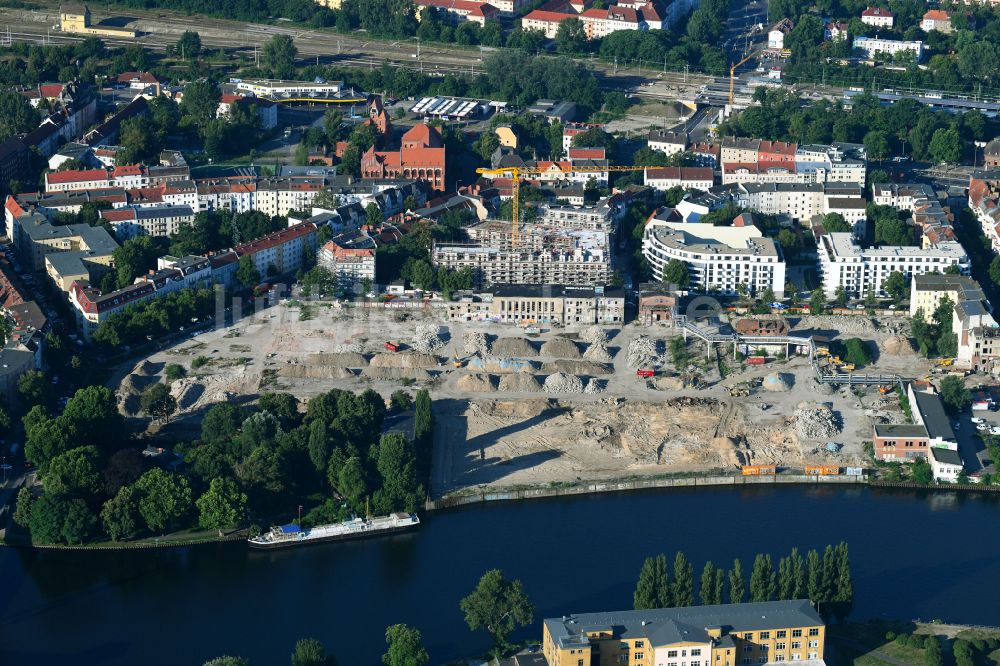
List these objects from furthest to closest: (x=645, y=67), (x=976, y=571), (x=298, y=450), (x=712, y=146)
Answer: (x=645, y=67), (x=712, y=146), (x=298, y=450), (x=976, y=571)

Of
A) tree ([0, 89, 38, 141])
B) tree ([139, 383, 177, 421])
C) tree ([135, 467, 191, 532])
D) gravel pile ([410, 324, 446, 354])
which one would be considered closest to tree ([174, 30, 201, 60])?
tree ([0, 89, 38, 141])

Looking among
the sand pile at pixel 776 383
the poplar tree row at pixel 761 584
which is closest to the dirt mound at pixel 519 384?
the sand pile at pixel 776 383

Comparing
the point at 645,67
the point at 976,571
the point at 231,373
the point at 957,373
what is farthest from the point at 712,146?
the point at 976,571

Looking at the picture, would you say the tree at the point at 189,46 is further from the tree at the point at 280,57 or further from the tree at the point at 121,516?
the tree at the point at 121,516

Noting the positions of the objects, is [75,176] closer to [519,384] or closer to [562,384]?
[519,384]

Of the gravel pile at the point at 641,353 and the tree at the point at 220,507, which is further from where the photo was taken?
the gravel pile at the point at 641,353

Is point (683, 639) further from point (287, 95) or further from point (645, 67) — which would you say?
point (645, 67)

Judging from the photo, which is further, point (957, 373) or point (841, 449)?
point (957, 373)
